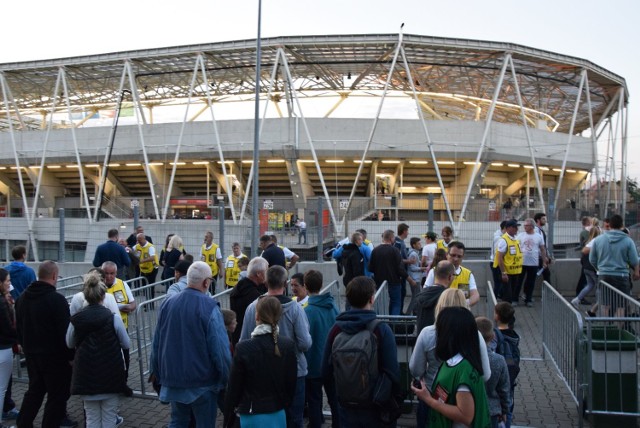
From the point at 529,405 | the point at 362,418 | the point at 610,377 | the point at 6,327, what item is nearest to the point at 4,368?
the point at 6,327

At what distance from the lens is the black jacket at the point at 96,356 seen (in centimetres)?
450

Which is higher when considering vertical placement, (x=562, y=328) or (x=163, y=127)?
(x=163, y=127)

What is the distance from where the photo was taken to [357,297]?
3887 millimetres

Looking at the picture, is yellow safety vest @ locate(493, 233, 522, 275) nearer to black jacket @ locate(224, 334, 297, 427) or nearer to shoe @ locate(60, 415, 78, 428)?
black jacket @ locate(224, 334, 297, 427)

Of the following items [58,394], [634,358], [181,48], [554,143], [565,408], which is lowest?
[565,408]

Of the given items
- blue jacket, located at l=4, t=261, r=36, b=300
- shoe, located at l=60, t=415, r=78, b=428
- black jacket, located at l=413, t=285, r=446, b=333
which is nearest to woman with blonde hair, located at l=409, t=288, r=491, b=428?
black jacket, located at l=413, t=285, r=446, b=333

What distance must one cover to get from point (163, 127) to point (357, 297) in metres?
22.9

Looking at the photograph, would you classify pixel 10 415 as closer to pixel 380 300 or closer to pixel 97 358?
pixel 97 358

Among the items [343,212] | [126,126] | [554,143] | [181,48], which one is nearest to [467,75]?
[554,143]

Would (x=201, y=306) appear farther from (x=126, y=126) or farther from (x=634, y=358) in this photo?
(x=126, y=126)

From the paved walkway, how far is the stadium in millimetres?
10779

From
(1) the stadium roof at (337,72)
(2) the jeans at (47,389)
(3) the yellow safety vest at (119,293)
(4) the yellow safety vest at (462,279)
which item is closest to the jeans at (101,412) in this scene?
(2) the jeans at (47,389)

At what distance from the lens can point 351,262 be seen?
917cm

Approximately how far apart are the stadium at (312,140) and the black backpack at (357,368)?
45.1ft
